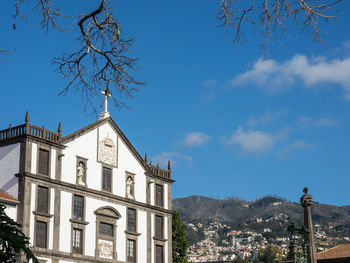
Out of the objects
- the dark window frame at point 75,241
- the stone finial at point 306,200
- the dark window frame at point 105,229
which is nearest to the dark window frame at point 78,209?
the dark window frame at point 75,241

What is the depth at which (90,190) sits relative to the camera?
141 ft

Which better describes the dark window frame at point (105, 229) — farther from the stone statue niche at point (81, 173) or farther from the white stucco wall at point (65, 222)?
the stone statue niche at point (81, 173)

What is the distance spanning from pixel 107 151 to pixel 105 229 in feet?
18.4

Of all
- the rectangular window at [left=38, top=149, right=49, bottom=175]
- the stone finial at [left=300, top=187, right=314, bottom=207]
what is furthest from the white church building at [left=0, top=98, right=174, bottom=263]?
the stone finial at [left=300, top=187, right=314, bottom=207]

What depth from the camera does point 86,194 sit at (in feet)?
140

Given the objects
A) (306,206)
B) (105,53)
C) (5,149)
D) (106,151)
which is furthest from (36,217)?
(105,53)

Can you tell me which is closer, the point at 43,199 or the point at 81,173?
the point at 43,199

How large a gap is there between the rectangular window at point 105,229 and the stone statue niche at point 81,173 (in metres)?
3.32

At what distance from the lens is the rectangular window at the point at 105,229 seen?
43.5 metres

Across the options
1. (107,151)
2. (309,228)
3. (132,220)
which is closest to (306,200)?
(309,228)

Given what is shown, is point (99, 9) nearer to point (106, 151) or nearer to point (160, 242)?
point (106, 151)

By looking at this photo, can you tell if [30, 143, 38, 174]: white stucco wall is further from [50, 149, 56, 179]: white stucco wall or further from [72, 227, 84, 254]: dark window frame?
[72, 227, 84, 254]: dark window frame

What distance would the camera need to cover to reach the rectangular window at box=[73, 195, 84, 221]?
4178 cm

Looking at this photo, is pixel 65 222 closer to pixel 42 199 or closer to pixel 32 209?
pixel 42 199
